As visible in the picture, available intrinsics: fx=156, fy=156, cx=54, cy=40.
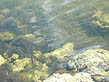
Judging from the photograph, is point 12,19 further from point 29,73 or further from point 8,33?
point 29,73

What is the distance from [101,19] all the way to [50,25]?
3.08m

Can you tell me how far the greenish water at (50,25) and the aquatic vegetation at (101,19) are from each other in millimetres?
284

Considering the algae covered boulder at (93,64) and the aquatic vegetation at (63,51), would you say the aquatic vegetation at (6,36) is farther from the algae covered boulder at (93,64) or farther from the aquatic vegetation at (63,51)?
the algae covered boulder at (93,64)

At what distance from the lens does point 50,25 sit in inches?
387

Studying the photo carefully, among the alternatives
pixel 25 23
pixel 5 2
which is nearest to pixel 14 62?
pixel 25 23

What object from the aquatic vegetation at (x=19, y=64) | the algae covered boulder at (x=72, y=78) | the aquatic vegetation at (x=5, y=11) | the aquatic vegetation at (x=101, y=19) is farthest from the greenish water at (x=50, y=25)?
the algae covered boulder at (x=72, y=78)

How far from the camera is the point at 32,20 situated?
35.4 feet

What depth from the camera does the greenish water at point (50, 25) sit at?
825cm

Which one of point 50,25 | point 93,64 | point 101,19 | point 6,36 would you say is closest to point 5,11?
point 6,36

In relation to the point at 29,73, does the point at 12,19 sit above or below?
above

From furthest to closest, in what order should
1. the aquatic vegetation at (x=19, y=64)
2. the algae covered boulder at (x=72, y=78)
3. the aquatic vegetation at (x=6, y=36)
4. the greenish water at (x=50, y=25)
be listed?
1. the aquatic vegetation at (x=6, y=36)
2. the greenish water at (x=50, y=25)
3. the aquatic vegetation at (x=19, y=64)
4. the algae covered boulder at (x=72, y=78)

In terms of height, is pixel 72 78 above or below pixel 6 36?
above

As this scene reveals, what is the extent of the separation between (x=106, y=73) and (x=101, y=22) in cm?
399

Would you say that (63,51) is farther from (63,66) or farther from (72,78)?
(72,78)
